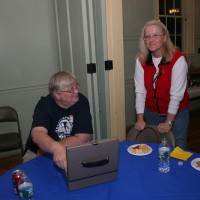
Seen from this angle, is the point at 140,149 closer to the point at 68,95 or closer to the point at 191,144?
the point at 68,95

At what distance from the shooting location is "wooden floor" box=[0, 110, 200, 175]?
3.25m

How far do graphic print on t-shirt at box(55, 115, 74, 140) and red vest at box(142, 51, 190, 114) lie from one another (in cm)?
75

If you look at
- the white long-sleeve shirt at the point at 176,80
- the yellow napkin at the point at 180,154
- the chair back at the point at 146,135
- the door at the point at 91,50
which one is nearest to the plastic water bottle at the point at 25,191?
the yellow napkin at the point at 180,154

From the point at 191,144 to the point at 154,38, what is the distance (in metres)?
2.10

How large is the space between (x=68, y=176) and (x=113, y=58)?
1850mm

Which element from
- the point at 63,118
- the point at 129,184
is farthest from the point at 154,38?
the point at 129,184

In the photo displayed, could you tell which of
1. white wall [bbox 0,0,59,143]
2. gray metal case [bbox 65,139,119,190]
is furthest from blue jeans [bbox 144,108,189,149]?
white wall [bbox 0,0,59,143]

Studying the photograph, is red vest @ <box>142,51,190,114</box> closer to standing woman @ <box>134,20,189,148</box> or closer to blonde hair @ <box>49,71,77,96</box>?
standing woman @ <box>134,20,189,148</box>

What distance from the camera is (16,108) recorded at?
11.5ft

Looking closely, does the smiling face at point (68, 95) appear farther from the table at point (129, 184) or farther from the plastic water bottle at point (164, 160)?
→ the plastic water bottle at point (164, 160)

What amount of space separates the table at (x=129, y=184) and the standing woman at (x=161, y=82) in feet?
1.89

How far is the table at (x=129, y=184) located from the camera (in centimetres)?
122

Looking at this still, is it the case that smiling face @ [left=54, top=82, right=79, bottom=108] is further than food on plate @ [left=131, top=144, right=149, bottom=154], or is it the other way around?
smiling face @ [left=54, top=82, right=79, bottom=108]

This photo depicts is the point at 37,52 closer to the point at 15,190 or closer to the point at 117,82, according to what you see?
the point at 117,82
